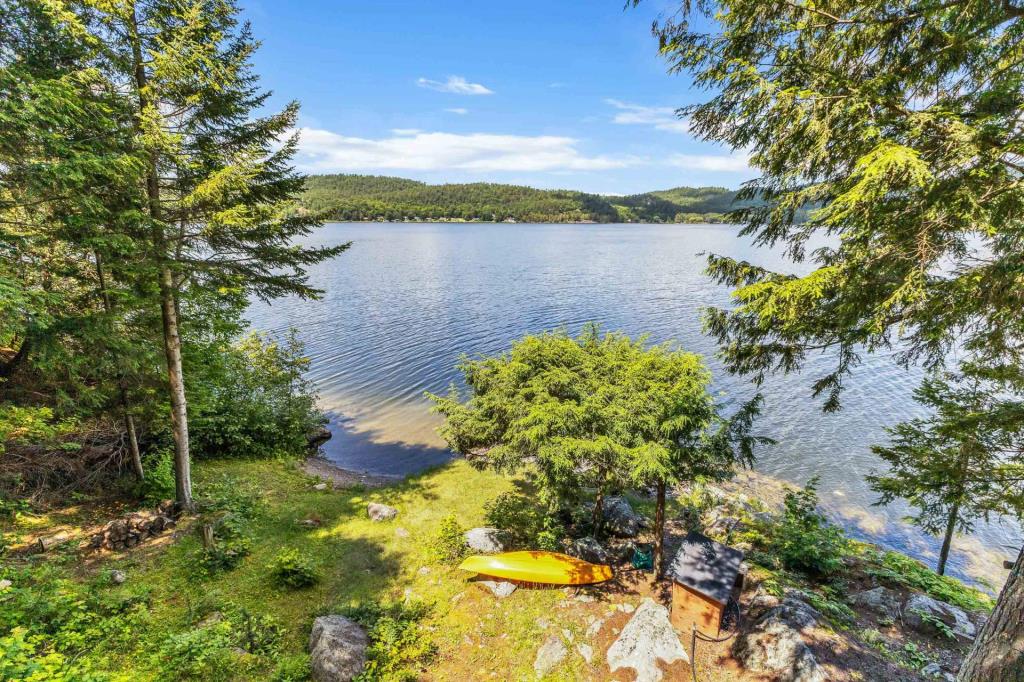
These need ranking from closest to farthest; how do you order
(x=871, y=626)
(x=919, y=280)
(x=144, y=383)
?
(x=919, y=280) → (x=871, y=626) → (x=144, y=383)

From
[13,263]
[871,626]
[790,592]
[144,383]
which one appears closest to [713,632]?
[790,592]

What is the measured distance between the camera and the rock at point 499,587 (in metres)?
9.80

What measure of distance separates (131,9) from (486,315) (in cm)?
3163

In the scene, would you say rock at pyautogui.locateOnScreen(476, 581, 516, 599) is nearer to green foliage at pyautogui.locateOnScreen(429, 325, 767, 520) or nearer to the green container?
green foliage at pyautogui.locateOnScreen(429, 325, 767, 520)

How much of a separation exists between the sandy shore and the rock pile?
6.38 metres

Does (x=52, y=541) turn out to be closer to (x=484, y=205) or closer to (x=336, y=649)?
(x=336, y=649)

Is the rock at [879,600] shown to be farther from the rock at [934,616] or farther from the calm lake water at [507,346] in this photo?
the calm lake water at [507,346]

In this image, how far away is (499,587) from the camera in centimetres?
995

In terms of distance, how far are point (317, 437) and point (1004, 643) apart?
2259cm

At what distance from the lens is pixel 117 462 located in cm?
1191

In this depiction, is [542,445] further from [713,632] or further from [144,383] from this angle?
[144,383]

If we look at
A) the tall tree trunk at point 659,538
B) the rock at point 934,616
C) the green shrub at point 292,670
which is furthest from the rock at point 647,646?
the rock at point 934,616

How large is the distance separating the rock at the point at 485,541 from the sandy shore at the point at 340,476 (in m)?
6.74

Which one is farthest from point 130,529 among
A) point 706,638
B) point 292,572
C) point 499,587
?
point 706,638
